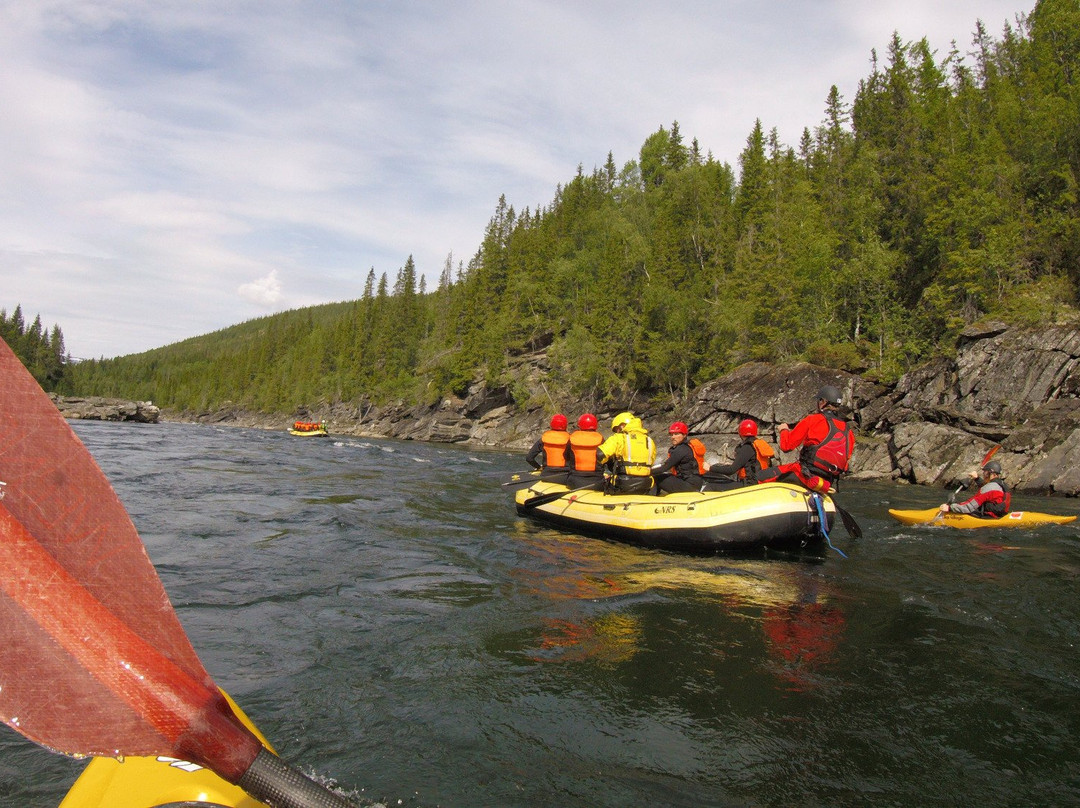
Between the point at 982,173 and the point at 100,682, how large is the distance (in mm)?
39882

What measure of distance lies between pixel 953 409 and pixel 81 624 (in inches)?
1151

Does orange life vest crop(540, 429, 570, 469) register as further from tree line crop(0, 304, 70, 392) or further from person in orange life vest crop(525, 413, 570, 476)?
tree line crop(0, 304, 70, 392)

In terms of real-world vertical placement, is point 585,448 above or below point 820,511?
above

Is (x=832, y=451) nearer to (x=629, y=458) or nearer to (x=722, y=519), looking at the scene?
(x=722, y=519)

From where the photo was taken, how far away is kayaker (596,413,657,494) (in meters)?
10.0

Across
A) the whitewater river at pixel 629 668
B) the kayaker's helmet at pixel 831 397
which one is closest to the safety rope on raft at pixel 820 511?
the whitewater river at pixel 629 668

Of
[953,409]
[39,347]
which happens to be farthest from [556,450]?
[39,347]

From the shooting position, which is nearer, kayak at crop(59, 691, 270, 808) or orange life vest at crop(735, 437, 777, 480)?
kayak at crop(59, 691, 270, 808)

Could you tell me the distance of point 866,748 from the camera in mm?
3576

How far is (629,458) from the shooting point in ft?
33.5

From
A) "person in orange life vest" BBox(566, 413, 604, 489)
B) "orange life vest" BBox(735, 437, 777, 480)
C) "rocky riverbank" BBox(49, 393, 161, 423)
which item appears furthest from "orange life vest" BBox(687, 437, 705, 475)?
"rocky riverbank" BBox(49, 393, 161, 423)

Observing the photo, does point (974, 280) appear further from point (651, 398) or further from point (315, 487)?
point (315, 487)

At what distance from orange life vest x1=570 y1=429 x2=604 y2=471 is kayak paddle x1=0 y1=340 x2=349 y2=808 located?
9.46 meters

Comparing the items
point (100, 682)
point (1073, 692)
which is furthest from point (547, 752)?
point (1073, 692)
